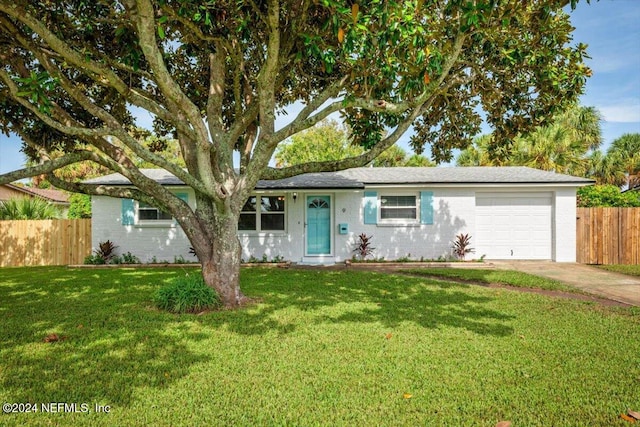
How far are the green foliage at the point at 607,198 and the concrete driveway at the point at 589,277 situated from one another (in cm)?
435

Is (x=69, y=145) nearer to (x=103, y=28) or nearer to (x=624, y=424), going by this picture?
(x=103, y=28)

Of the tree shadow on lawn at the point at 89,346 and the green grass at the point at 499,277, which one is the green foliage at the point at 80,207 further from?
the green grass at the point at 499,277

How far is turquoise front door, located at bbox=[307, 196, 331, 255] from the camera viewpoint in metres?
13.5

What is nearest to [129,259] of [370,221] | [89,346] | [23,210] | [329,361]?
[23,210]

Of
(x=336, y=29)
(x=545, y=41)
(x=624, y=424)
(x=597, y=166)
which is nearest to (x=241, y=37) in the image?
(x=336, y=29)

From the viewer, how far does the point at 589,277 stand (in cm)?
973

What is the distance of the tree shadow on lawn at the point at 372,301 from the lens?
548 centimetres

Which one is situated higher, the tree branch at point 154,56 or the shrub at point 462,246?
the tree branch at point 154,56

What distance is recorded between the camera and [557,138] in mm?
18000

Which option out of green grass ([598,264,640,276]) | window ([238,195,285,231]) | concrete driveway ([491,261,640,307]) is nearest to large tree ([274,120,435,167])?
window ([238,195,285,231])

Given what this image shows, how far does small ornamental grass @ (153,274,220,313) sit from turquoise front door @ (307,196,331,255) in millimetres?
7187

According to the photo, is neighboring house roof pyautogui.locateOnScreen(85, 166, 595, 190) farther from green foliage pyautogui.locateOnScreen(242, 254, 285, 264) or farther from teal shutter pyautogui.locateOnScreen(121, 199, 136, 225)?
green foliage pyautogui.locateOnScreen(242, 254, 285, 264)

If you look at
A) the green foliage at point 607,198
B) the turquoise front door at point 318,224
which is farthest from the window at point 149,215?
the green foliage at point 607,198

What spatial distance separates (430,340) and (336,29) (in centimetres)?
450
